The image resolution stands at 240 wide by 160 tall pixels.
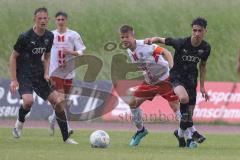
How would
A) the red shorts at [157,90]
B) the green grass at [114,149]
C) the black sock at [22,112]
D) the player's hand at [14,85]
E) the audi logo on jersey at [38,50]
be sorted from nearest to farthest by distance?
the green grass at [114,149]
the player's hand at [14,85]
the audi logo on jersey at [38,50]
the black sock at [22,112]
the red shorts at [157,90]

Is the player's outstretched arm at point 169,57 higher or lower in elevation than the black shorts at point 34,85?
higher

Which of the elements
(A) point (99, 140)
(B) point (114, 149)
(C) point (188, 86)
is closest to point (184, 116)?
(C) point (188, 86)

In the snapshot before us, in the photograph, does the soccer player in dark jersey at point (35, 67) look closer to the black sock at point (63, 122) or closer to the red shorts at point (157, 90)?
the black sock at point (63, 122)

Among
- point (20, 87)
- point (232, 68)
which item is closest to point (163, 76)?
point (20, 87)

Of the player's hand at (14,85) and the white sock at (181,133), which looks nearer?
the player's hand at (14,85)

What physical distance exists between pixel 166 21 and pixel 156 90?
21.5 metres

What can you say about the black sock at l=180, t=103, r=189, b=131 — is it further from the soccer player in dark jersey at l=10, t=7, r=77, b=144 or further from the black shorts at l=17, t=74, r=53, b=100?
the black shorts at l=17, t=74, r=53, b=100

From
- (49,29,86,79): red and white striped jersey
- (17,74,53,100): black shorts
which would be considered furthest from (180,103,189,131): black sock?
(49,29,86,79): red and white striped jersey

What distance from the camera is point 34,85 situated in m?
15.7

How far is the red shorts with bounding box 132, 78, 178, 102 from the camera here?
53.6 ft

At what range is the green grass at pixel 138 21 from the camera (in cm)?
3488

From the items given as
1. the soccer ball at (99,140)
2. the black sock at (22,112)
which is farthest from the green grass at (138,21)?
the soccer ball at (99,140)

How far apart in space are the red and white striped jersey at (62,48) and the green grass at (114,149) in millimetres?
1609

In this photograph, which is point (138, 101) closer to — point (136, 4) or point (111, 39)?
point (111, 39)
